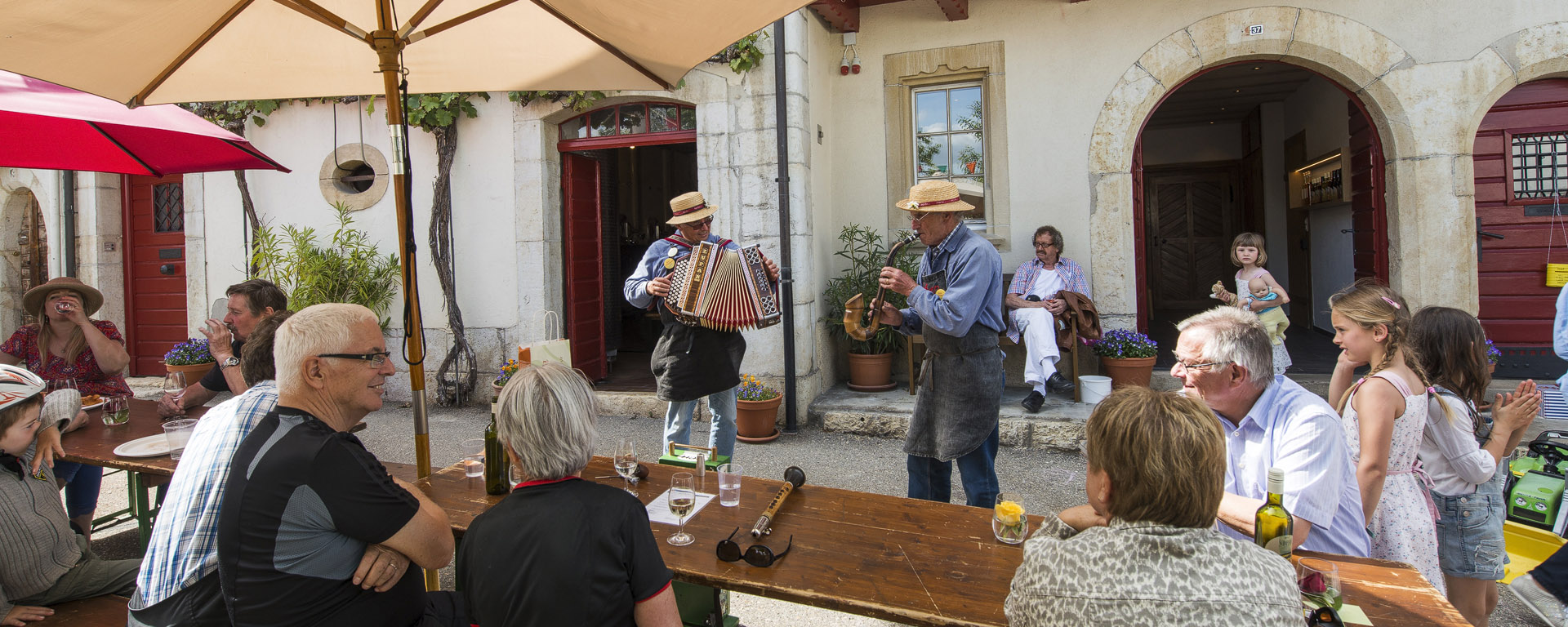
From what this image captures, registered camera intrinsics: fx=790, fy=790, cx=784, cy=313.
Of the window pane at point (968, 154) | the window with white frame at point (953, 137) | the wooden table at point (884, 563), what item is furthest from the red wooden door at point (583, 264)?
the wooden table at point (884, 563)

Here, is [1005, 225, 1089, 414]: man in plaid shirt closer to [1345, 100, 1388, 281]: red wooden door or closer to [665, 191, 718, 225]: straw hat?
[1345, 100, 1388, 281]: red wooden door

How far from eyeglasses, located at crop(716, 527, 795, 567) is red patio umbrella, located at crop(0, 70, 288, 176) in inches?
130

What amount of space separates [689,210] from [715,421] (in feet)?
3.95

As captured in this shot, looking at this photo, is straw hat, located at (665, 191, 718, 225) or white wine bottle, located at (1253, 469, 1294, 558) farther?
straw hat, located at (665, 191, 718, 225)

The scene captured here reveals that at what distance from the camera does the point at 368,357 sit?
213 cm

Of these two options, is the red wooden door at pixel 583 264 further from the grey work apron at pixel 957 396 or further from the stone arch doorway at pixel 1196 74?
the stone arch doorway at pixel 1196 74

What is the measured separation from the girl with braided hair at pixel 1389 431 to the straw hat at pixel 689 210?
2939 mm

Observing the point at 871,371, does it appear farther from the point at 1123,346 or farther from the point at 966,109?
the point at 966,109

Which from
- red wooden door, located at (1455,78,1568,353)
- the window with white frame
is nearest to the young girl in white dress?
red wooden door, located at (1455,78,1568,353)

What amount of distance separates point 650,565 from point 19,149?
4190mm

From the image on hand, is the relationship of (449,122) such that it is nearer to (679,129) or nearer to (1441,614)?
(679,129)

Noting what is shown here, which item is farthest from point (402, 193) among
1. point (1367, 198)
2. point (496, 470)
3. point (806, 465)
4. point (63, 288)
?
point (1367, 198)

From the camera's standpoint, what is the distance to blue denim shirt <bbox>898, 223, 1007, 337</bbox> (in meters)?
3.56

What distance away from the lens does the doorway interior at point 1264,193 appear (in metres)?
7.39
